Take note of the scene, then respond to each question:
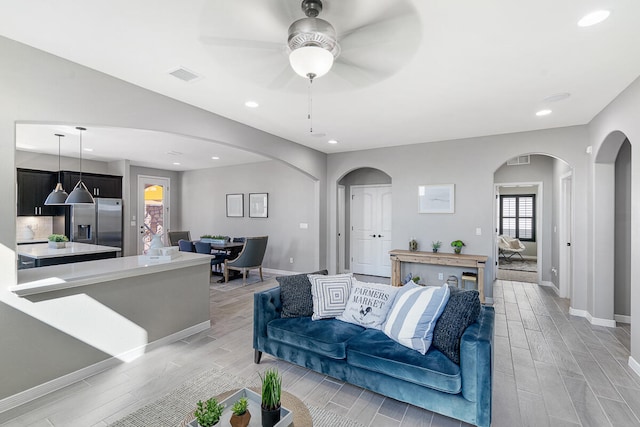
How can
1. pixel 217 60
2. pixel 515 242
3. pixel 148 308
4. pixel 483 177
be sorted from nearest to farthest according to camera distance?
pixel 217 60 → pixel 148 308 → pixel 483 177 → pixel 515 242

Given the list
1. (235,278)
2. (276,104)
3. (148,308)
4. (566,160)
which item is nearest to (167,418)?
(148,308)

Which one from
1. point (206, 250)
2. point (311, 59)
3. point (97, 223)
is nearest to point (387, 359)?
point (311, 59)

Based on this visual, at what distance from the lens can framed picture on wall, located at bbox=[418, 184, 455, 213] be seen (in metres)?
5.11

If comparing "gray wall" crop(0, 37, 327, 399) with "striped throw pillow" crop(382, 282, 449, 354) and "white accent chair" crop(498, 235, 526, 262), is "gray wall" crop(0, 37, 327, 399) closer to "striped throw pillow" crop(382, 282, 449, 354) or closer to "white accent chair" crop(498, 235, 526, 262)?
"striped throw pillow" crop(382, 282, 449, 354)

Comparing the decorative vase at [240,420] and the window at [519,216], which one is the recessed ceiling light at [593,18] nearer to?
the decorative vase at [240,420]

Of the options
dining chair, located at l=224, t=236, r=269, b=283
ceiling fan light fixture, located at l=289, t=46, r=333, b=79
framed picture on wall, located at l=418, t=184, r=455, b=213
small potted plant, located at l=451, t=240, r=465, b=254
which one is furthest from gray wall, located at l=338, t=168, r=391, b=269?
ceiling fan light fixture, located at l=289, t=46, r=333, b=79

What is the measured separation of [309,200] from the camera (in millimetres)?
6672

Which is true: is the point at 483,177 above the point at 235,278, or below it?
above

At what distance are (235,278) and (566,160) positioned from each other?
6.21m

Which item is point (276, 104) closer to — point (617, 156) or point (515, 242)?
point (617, 156)

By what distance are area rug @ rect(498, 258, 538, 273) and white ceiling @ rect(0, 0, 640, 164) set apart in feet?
17.1

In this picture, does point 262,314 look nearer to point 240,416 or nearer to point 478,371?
point 240,416

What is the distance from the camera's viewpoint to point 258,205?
741 cm

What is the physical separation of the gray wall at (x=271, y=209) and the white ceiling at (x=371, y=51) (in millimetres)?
3195
